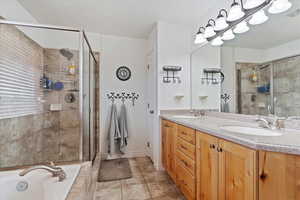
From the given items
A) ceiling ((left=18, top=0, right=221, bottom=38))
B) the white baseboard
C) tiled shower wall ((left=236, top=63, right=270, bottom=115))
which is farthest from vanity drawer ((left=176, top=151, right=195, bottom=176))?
ceiling ((left=18, top=0, right=221, bottom=38))

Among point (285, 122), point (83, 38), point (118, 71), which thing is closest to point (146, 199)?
point (285, 122)

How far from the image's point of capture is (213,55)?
221cm

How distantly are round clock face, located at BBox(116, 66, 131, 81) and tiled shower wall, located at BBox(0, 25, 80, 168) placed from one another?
0.84m

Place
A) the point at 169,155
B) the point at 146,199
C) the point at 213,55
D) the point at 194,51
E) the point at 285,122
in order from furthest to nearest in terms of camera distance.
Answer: the point at 194,51 < the point at 213,55 < the point at 169,155 < the point at 146,199 < the point at 285,122

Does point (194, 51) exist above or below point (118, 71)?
above

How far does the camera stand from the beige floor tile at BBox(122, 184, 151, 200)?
1.73 meters

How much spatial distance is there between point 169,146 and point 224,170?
1060 millimetres

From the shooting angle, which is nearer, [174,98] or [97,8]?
[97,8]

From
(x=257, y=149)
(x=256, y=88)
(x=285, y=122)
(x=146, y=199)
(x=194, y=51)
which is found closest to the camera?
(x=257, y=149)

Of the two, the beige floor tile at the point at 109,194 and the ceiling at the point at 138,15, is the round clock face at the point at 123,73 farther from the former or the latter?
the beige floor tile at the point at 109,194

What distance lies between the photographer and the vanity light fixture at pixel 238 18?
1327 mm

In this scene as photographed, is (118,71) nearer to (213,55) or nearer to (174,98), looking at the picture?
(174,98)

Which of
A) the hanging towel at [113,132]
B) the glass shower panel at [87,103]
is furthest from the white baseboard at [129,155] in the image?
the glass shower panel at [87,103]

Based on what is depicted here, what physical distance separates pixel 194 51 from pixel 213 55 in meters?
0.40
